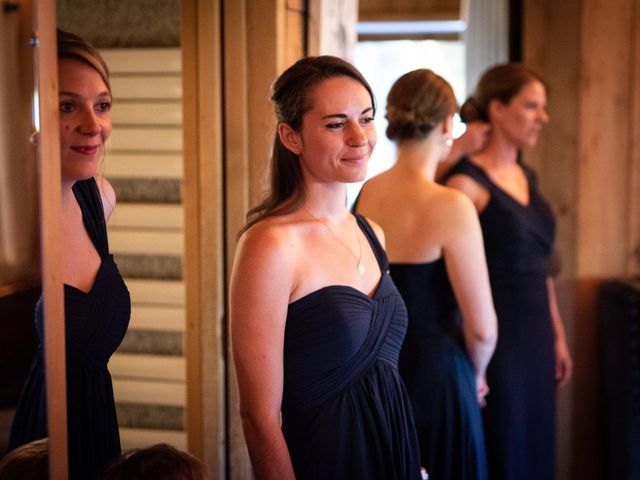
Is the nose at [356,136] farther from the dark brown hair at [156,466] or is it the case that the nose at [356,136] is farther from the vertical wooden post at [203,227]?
the dark brown hair at [156,466]

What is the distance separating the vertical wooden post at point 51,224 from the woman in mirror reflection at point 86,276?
0.06 feet

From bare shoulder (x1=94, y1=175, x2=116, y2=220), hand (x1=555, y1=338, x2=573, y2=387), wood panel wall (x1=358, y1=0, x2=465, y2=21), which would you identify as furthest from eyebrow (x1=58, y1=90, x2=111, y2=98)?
wood panel wall (x1=358, y1=0, x2=465, y2=21)

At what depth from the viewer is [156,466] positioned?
1.12 m

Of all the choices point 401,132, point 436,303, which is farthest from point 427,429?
point 401,132

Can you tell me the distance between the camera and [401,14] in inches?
205

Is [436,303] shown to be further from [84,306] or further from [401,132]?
[84,306]

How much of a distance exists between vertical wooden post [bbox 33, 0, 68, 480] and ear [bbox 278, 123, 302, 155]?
1.68 ft

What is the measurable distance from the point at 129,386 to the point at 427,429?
1066mm

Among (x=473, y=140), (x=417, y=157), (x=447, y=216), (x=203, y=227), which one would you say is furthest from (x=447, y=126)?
→ (x=203, y=227)

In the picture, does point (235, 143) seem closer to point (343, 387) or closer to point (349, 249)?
point (349, 249)

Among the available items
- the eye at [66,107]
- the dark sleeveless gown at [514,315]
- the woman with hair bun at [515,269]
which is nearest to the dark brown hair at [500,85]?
the woman with hair bun at [515,269]

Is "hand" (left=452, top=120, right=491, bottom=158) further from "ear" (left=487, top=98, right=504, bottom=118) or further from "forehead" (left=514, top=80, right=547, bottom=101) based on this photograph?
"forehead" (left=514, top=80, right=547, bottom=101)

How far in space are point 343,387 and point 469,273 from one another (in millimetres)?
702

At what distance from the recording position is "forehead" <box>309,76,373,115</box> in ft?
4.56
